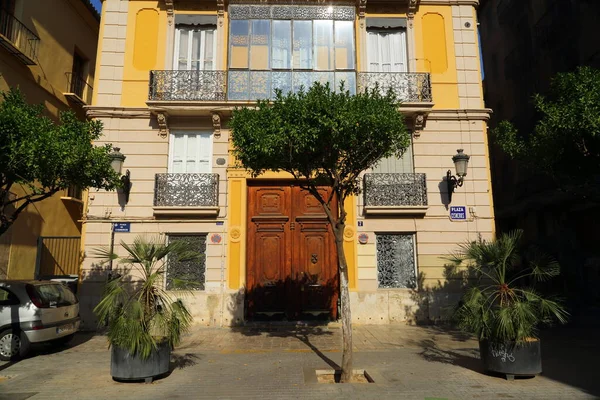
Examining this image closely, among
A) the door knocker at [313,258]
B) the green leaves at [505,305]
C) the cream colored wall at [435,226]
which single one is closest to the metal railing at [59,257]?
the door knocker at [313,258]

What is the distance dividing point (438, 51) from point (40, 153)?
11505mm

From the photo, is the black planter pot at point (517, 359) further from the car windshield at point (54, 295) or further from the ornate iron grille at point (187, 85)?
the ornate iron grille at point (187, 85)

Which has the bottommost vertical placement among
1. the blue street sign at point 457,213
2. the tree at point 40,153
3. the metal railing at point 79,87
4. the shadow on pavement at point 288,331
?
the shadow on pavement at point 288,331

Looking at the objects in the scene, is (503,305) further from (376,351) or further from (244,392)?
(244,392)

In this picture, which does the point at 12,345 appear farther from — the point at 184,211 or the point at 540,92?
the point at 540,92

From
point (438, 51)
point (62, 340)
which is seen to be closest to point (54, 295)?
point (62, 340)

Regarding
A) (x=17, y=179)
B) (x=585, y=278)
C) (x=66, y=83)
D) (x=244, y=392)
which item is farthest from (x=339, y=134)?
(x=585, y=278)

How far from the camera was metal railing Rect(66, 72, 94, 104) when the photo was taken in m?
16.2

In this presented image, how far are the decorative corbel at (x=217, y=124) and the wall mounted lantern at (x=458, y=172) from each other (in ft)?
23.1

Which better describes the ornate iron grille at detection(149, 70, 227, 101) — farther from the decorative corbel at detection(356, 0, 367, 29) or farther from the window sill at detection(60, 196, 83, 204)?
the window sill at detection(60, 196, 83, 204)

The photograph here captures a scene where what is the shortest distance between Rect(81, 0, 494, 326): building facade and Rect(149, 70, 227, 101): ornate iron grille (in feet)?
0.11

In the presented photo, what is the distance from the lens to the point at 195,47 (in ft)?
42.1

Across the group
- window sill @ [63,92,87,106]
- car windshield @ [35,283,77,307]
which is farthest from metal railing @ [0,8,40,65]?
car windshield @ [35,283,77,307]

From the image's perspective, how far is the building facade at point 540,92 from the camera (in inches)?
626
